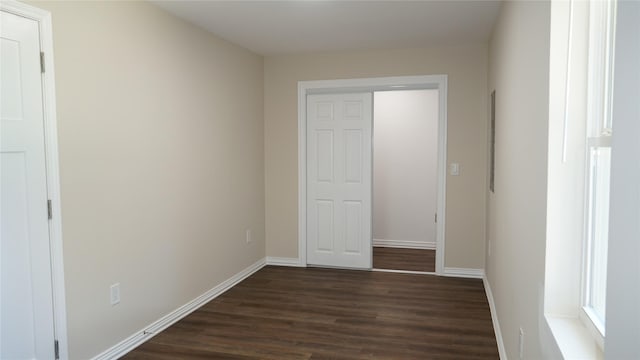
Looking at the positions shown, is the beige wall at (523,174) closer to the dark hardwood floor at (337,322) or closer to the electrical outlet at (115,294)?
the dark hardwood floor at (337,322)

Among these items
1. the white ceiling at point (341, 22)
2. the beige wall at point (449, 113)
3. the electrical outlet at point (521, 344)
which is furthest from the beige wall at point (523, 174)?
the beige wall at point (449, 113)

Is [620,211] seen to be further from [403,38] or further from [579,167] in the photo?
[403,38]

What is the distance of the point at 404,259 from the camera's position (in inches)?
221

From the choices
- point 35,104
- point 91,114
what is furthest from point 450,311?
point 35,104

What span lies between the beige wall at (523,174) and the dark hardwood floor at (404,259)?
2.19 meters

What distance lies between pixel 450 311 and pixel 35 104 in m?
3.28

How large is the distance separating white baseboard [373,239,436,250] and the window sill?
4781 mm

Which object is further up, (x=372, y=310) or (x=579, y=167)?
(x=579, y=167)

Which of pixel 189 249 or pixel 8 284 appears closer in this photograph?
pixel 8 284

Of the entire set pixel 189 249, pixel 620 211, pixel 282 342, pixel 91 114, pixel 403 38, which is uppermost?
pixel 403 38

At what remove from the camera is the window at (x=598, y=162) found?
129 cm

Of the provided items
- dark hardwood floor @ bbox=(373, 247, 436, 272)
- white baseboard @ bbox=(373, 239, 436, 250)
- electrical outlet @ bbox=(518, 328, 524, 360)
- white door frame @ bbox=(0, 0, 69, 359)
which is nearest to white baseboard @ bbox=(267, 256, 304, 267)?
dark hardwood floor @ bbox=(373, 247, 436, 272)

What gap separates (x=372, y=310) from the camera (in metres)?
3.76

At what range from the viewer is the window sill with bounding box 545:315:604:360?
129cm
